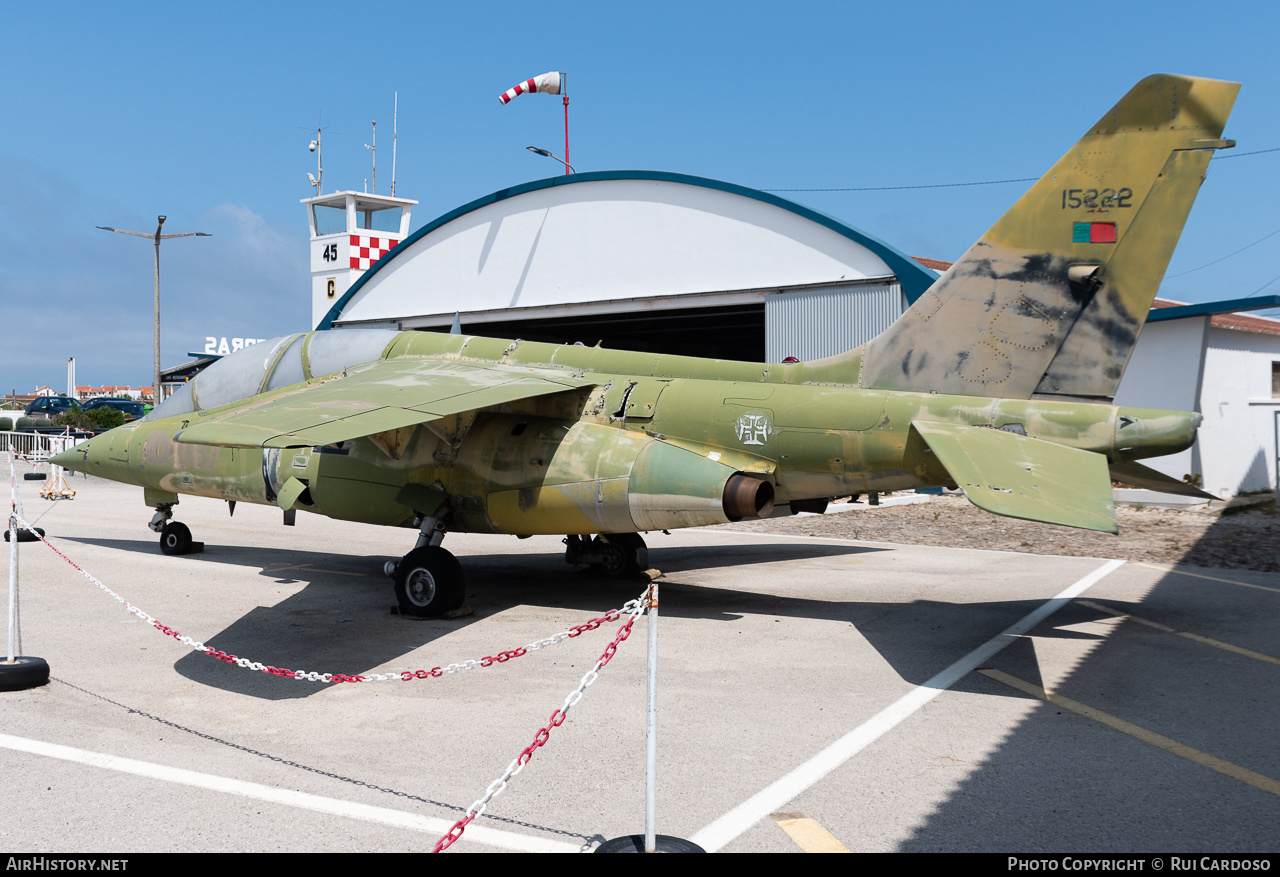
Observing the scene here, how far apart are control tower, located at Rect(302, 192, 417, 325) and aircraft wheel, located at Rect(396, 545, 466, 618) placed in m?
30.0

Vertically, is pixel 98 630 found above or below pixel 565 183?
below

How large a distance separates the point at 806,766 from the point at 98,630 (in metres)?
7.16

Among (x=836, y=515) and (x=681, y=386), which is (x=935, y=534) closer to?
(x=836, y=515)

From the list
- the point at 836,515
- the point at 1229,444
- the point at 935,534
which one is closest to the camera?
the point at 935,534

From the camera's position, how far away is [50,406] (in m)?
60.3

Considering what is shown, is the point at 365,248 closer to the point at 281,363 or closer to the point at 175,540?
the point at 175,540

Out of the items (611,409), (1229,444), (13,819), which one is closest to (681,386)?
(611,409)

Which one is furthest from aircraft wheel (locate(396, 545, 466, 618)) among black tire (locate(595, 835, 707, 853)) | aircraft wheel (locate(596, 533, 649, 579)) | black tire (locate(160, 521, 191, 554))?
black tire (locate(595, 835, 707, 853))

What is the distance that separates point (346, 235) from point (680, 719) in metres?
36.8

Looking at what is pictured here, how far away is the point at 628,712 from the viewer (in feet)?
21.0

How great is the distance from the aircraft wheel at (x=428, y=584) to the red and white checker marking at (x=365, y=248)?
3177 centimetres

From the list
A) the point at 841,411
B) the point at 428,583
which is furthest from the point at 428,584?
the point at 841,411

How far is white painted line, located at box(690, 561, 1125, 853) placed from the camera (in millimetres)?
4465

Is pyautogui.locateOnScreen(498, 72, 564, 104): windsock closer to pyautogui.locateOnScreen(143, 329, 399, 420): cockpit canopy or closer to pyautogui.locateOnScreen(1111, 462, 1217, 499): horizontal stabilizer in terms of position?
pyautogui.locateOnScreen(143, 329, 399, 420): cockpit canopy
